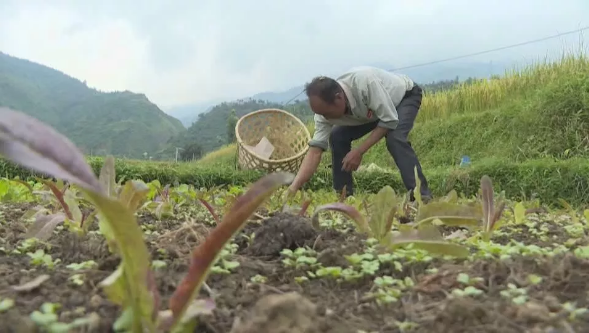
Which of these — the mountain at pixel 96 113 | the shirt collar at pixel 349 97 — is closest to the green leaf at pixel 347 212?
the shirt collar at pixel 349 97

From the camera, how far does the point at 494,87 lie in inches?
311

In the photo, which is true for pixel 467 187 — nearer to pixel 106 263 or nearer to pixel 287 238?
pixel 287 238

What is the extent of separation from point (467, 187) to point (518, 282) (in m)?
4.42

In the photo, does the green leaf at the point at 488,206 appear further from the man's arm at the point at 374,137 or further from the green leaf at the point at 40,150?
the man's arm at the point at 374,137

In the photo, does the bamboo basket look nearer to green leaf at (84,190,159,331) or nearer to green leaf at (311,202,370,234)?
green leaf at (311,202,370,234)

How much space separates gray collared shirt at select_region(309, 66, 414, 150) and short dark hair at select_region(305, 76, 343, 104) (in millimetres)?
176

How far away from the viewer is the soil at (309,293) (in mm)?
587

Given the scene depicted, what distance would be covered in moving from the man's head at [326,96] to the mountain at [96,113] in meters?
19.7

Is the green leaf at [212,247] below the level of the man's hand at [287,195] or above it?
above

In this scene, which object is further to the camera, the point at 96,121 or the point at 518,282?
the point at 96,121

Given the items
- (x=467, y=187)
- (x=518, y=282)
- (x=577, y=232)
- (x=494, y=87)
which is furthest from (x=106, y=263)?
(x=494, y=87)

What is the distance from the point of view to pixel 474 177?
5.10 m

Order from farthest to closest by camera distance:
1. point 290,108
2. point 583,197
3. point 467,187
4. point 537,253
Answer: point 290,108 → point 467,187 → point 583,197 → point 537,253

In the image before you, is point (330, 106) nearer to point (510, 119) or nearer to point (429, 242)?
point (429, 242)
